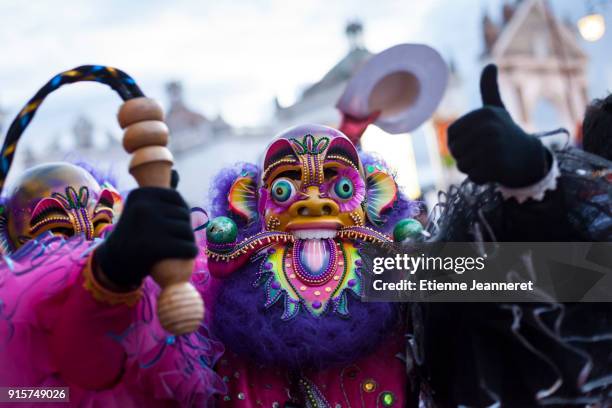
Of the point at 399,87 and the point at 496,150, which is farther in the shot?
the point at 399,87

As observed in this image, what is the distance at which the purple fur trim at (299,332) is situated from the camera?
1589 mm

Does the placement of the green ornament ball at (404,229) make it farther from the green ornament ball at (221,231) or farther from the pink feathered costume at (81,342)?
the pink feathered costume at (81,342)

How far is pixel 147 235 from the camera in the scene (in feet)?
3.53

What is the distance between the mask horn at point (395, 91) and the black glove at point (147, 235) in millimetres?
1170

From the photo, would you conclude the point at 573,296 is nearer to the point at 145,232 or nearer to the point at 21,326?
the point at 145,232

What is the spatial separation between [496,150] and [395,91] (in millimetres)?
1202

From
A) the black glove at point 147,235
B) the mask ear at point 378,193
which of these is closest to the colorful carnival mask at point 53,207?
the black glove at point 147,235

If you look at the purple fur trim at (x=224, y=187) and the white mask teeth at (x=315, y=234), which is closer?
the white mask teeth at (x=315, y=234)

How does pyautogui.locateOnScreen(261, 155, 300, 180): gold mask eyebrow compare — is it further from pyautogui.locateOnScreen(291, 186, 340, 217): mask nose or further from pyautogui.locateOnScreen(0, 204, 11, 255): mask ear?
pyautogui.locateOnScreen(0, 204, 11, 255): mask ear

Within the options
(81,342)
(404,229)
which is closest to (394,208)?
(404,229)

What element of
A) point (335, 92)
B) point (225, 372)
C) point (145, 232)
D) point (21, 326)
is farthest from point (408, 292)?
point (335, 92)

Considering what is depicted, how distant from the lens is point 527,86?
1584 centimetres

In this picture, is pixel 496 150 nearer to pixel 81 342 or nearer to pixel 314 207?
pixel 314 207

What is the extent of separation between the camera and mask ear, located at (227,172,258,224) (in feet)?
6.17
